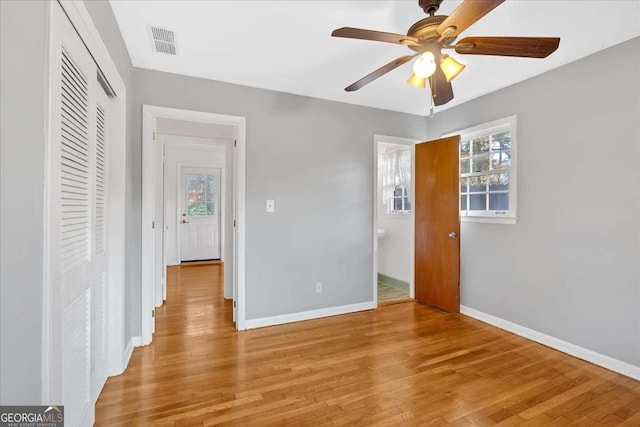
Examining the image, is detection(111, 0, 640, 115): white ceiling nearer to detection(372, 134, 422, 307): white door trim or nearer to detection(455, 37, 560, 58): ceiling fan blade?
detection(455, 37, 560, 58): ceiling fan blade

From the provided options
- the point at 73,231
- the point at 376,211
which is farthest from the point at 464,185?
the point at 73,231

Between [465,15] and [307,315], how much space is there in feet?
9.59

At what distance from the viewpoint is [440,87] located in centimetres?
192

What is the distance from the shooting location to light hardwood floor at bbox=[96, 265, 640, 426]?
5.68 ft

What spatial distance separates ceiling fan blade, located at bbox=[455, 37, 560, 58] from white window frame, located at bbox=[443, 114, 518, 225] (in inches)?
59.4

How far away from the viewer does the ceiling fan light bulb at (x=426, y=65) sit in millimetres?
1669

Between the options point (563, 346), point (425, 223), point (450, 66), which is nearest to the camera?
point (450, 66)

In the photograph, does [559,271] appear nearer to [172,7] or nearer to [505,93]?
[505,93]

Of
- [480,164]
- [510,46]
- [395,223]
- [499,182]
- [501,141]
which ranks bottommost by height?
[395,223]

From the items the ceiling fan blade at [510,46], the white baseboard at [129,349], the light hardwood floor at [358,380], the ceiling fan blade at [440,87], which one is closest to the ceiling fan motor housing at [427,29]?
the ceiling fan blade at [510,46]

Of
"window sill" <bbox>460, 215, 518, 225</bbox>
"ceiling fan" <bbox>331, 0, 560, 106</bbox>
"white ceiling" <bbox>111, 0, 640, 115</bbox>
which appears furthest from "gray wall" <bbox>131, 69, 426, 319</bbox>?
"ceiling fan" <bbox>331, 0, 560, 106</bbox>

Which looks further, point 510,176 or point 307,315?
point 307,315

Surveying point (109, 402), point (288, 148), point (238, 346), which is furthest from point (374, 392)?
point (288, 148)

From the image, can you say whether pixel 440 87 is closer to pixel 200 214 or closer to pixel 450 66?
pixel 450 66
